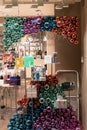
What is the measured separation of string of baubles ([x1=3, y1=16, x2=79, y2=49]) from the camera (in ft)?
19.3

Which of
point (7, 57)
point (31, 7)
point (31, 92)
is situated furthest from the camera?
point (7, 57)

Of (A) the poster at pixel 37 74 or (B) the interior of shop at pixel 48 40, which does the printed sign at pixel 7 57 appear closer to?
(B) the interior of shop at pixel 48 40

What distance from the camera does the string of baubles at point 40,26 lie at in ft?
19.3

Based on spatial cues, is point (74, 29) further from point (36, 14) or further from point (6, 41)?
point (6, 41)

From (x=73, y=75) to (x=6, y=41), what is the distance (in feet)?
4.87

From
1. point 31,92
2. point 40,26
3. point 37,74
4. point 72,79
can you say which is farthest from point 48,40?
point 31,92

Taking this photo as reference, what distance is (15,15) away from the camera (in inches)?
247

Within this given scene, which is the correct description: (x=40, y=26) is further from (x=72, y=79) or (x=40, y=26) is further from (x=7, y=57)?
(x=72, y=79)

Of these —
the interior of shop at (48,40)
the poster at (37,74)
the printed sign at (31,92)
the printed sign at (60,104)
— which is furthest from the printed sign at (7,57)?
the printed sign at (60,104)

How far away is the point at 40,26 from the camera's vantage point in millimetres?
5961

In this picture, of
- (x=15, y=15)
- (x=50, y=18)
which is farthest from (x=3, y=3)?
(x=50, y=18)

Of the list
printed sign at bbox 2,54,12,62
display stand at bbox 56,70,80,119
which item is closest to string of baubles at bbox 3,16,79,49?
printed sign at bbox 2,54,12,62

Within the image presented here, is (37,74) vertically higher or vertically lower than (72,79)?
higher

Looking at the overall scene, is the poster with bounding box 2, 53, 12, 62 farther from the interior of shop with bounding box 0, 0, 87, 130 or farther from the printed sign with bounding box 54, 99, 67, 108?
the printed sign with bounding box 54, 99, 67, 108
